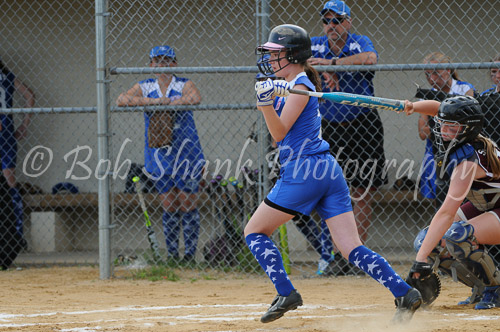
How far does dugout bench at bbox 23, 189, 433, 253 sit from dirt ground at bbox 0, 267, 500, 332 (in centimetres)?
138

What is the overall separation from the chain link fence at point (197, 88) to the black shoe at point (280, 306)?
330 centimetres

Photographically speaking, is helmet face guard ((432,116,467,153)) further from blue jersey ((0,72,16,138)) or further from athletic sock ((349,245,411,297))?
blue jersey ((0,72,16,138))

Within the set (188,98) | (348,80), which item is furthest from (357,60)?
(188,98)

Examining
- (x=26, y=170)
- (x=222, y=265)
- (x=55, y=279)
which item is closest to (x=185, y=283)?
(x=222, y=265)

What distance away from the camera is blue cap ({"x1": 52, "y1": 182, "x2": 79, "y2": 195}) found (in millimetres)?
8273

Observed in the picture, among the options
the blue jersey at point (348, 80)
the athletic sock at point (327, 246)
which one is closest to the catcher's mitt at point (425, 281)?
the athletic sock at point (327, 246)

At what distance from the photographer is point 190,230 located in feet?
22.1

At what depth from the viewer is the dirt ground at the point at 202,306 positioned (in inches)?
160

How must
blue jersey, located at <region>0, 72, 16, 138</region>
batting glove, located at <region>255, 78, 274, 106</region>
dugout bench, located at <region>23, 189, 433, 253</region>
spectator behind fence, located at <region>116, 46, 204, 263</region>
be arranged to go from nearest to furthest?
batting glove, located at <region>255, 78, 274, 106</region>
spectator behind fence, located at <region>116, 46, 204, 263</region>
blue jersey, located at <region>0, 72, 16, 138</region>
dugout bench, located at <region>23, 189, 433, 253</region>

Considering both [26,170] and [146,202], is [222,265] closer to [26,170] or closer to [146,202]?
[146,202]

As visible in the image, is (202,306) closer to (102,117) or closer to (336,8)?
(102,117)

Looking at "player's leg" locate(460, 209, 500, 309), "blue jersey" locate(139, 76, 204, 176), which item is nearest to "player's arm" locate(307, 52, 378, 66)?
"blue jersey" locate(139, 76, 204, 176)

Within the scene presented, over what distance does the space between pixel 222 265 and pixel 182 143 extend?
48.8 inches

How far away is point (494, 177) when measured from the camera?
167 inches
